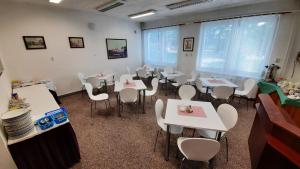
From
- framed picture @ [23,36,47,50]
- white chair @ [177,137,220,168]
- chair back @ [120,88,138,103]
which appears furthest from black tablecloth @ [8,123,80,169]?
framed picture @ [23,36,47,50]

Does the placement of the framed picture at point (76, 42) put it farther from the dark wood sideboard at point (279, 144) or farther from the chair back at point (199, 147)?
the dark wood sideboard at point (279, 144)

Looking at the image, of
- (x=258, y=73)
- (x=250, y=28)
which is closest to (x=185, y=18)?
(x=250, y=28)

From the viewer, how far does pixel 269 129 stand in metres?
1.32

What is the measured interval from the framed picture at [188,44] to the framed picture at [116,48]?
8.65 ft

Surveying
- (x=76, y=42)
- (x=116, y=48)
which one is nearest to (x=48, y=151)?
(x=76, y=42)

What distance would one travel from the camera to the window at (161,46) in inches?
215

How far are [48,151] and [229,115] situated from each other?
2.52 metres

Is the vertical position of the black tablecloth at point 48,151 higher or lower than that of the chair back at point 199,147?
lower

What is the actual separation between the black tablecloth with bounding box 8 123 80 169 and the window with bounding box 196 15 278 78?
178 inches

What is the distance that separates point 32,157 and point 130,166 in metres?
1.20

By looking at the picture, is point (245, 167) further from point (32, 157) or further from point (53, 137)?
point (32, 157)

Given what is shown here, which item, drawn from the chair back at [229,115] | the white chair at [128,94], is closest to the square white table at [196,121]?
the chair back at [229,115]

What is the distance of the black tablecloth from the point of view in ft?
4.68

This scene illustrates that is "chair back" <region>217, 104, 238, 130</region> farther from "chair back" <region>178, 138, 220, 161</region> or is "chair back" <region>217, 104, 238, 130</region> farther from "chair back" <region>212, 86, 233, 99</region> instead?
"chair back" <region>212, 86, 233, 99</region>
